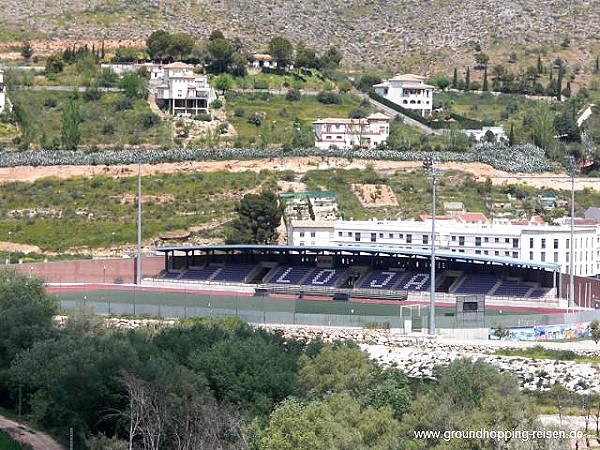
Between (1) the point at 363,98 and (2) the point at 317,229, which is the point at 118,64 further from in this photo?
(2) the point at 317,229

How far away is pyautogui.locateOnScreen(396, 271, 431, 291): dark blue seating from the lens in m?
69.6

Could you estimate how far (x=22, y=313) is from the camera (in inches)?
2026

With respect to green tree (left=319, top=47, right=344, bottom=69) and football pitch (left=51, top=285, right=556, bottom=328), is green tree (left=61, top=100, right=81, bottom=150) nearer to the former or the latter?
football pitch (left=51, top=285, right=556, bottom=328)

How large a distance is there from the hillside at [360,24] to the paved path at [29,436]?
→ 7725 centimetres

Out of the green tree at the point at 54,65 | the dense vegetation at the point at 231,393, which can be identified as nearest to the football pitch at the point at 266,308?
the dense vegetation at the point at 231,393

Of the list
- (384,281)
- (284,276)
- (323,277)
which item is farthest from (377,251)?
(284,276)

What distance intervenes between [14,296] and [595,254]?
94.0 feet

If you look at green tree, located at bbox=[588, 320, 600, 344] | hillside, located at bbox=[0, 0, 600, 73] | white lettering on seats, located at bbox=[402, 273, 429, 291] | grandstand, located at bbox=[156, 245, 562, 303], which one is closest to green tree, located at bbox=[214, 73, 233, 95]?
hillside, located at bbox=[0, 0, 600, 73]

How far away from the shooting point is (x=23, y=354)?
153 ft

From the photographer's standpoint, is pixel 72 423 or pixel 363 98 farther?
pixel 363 98

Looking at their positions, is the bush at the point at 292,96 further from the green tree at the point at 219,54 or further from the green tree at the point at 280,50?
the green tree at the point at 280,50

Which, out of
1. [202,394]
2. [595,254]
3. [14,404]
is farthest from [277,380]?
A: [595,254]

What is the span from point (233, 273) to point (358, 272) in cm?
605

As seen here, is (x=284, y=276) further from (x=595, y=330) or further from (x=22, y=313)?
(x=22, y=313)
